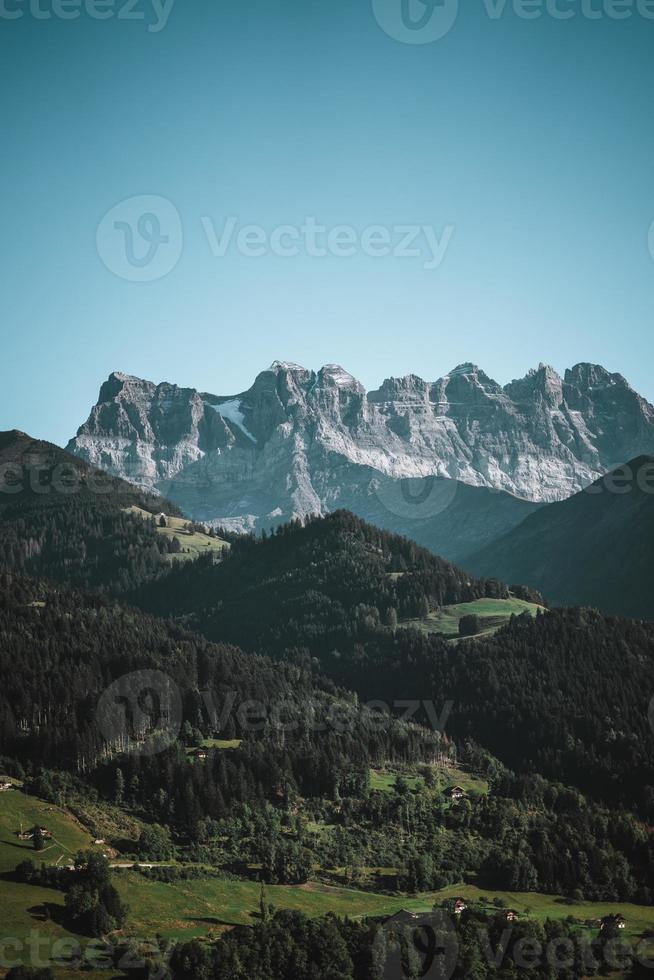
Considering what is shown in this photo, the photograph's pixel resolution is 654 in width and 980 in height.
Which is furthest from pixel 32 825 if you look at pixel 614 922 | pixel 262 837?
pixel 614 922

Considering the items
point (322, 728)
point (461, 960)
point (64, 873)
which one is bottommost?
point (461, 960)

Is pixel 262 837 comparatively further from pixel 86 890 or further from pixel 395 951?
pixel 395 951

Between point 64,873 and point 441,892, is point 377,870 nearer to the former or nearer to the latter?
point 441,892

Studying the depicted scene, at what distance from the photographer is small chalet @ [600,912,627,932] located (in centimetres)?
13746

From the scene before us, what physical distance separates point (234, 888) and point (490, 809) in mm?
54545

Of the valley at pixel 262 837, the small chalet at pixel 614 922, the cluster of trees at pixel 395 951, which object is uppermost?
the valley at pixel 262 837

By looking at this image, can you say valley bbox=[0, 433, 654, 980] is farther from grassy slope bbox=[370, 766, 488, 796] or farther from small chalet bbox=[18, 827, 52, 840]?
small chalet bbox=[18, 827, 52, 840]

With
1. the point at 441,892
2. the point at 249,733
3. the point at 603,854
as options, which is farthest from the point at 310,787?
the point at 603,854

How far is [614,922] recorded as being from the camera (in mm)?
139375

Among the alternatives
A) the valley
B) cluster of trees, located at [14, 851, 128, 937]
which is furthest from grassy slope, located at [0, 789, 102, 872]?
cluster of trees, located at [14, 851, 128, 937]

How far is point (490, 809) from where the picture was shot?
17488cm

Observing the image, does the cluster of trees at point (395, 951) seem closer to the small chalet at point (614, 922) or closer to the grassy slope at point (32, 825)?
the small chalet at point (614, 922)

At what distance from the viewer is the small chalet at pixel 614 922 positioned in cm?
13746

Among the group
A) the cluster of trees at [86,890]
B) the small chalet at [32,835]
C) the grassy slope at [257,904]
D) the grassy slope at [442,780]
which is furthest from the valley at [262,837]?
the small chalet at [32,835]
